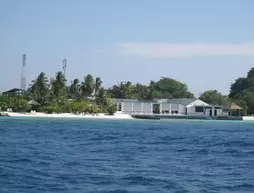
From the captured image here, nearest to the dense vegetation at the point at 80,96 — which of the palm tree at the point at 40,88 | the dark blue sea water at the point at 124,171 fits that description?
the palm tree at the point at 40,88

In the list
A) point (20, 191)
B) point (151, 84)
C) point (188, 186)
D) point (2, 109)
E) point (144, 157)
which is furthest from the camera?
point (151, 84)

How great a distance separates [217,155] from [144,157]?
4028 millimetres

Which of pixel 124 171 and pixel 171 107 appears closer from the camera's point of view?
pixel 124 171

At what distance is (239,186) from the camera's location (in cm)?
1753

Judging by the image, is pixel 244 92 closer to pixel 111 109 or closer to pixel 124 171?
pixel 111 109

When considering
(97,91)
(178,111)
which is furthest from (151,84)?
(97,91)

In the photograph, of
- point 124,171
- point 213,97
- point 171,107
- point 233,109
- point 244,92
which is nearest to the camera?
point 124,171

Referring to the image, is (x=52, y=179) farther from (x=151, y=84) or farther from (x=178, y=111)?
(x=151, y=84)

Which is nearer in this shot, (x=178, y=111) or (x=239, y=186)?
(x=239, y=186)

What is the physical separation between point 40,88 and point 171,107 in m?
42.4

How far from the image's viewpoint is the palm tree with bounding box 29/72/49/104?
4466 inches

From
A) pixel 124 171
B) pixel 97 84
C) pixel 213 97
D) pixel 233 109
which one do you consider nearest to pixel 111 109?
pixel 97 84

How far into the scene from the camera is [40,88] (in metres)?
116

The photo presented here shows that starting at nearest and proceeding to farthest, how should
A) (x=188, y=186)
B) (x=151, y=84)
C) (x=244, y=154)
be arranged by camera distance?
1. (x=188, y=186)
2. (x=244, y=154)
3. (x=151, y=84)
